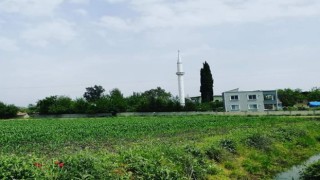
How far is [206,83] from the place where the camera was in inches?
3627

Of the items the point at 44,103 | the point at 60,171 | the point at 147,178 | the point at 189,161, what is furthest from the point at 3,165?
the point at 44,103

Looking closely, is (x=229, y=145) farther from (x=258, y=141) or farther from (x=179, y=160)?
(x=179, y=160)

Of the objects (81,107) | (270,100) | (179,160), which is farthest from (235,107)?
(179,160)

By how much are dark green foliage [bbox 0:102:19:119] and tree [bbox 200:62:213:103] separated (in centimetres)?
4735

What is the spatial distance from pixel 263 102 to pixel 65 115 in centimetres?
4505

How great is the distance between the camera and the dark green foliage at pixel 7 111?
97.6 m

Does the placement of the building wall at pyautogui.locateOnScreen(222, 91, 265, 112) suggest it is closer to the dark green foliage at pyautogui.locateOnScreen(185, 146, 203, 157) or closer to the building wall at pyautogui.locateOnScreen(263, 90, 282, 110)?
the building wall at pyautogui.locateOnScreen(263, 90, 282, 110)

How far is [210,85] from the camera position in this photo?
9262 cm

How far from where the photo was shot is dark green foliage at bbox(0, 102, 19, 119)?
97.6 m

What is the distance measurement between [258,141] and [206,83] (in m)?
71.4

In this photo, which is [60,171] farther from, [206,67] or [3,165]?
[206,67]

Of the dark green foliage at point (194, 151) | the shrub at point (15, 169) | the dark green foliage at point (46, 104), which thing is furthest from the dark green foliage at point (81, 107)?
the shrub at point (15, 169)

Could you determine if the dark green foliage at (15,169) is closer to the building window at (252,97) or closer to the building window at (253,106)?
the building window at (253,106)

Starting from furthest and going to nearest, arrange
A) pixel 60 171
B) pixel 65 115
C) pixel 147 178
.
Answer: pixel 65 115
pixel 147 178
pixel 60 171
